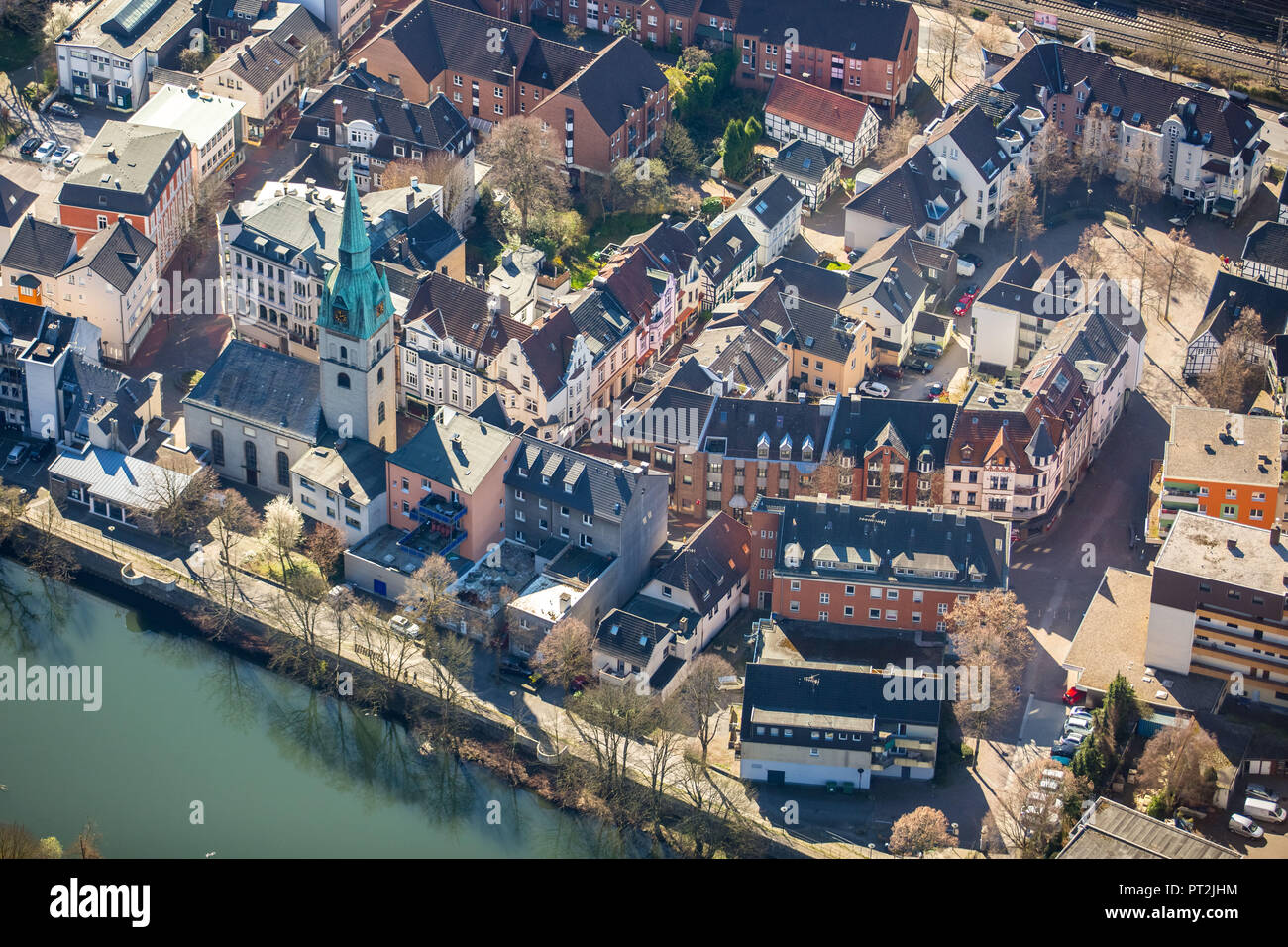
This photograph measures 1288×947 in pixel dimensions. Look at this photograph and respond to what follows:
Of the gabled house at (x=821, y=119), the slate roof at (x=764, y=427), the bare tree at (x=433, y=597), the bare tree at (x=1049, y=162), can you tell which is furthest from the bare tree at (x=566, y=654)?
the gabled house at (x=821, y=119)

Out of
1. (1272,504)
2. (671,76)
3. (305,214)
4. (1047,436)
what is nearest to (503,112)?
(671,76)

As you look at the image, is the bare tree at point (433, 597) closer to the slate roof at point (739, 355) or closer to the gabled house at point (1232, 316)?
the slate roof at point (739, 355)

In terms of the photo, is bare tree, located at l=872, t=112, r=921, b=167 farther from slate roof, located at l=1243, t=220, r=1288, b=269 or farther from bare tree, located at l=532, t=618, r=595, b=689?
bare tree, located at l=532, t=618, r=595, b=689

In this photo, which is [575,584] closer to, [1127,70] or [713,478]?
[713,478]

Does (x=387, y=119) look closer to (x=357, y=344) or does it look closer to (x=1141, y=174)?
(x=357, y=344)

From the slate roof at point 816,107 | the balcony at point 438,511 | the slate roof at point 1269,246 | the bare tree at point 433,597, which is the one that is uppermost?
the slate roof at point 816,107

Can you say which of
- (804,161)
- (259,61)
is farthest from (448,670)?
(259,61)

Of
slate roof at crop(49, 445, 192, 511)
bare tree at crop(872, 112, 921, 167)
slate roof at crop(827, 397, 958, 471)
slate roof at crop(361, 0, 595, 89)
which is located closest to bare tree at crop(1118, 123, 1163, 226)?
bare tree at crop(872, 112, 921, 167)
